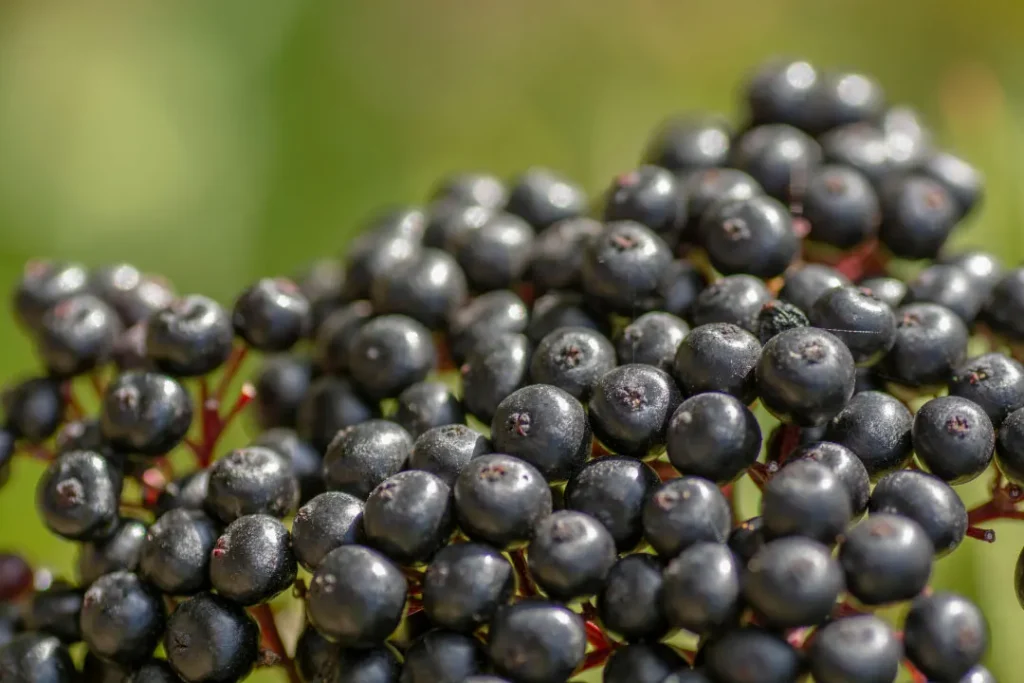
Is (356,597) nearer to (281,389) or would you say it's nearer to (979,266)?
(281,389)

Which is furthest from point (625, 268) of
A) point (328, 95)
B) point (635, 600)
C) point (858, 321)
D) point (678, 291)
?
point (328, 95)

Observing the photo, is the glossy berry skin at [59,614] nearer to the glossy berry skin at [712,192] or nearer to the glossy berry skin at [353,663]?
the glossy berry skin at [353,663]

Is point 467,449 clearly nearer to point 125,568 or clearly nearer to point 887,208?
point 125,568

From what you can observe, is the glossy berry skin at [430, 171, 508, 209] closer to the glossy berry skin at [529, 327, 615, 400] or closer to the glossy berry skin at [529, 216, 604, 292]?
the glossy berry skin at [529, 216, 604, 292]

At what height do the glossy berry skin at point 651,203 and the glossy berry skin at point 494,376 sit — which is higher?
the glossy berry skin at point 651,203

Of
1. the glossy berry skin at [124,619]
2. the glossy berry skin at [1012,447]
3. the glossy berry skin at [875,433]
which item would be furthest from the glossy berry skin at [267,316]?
the glossy berry skin at [1012,447]

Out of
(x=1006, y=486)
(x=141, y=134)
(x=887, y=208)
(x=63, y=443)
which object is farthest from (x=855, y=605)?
(x=141, y=134)
